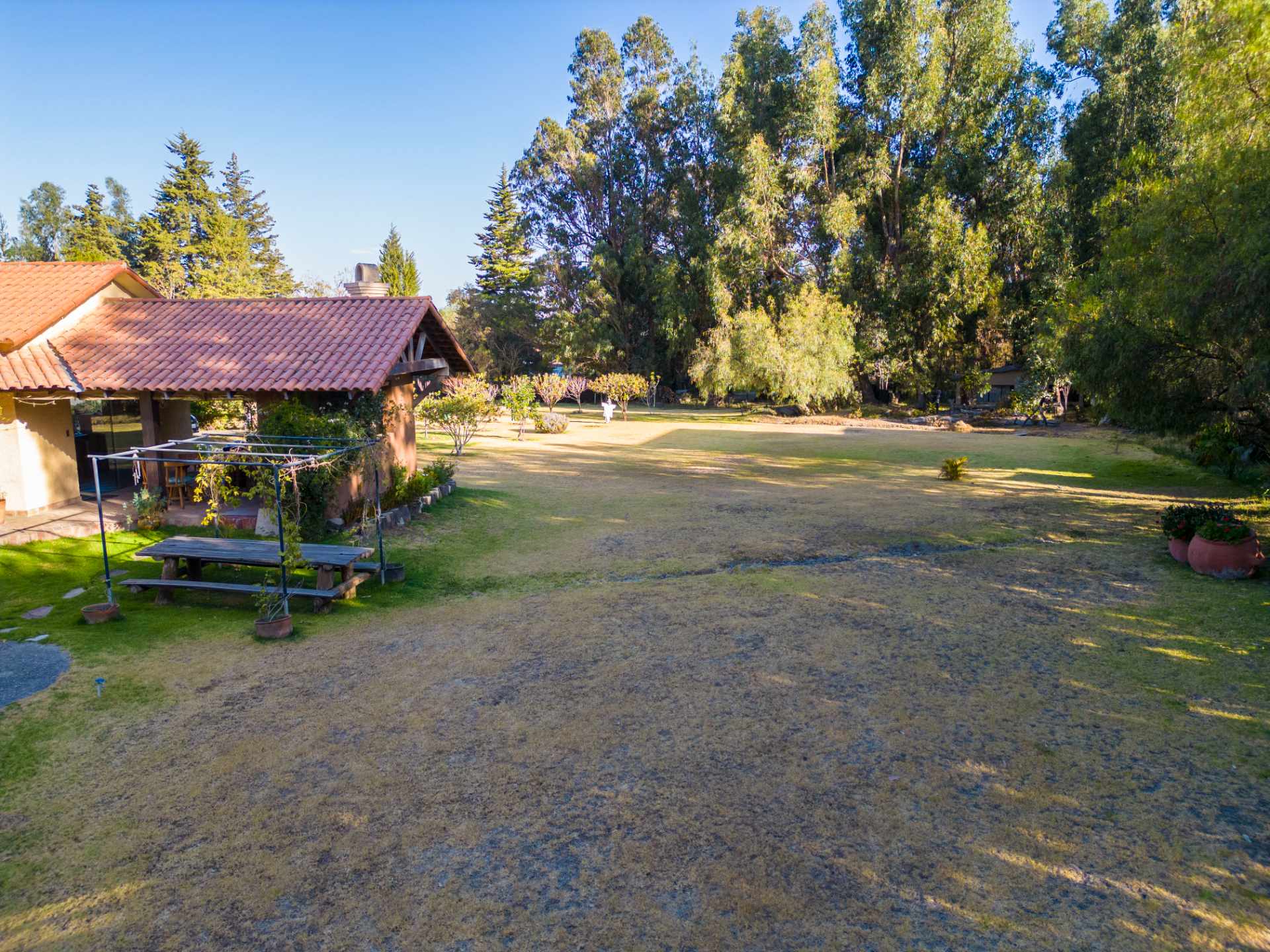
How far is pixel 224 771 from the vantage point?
17.4 ft

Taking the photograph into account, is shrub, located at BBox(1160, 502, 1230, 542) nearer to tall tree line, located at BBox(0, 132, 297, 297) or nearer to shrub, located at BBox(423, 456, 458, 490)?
shrub, located at BBox(423, 456, 458, 490)

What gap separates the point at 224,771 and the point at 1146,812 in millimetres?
6306

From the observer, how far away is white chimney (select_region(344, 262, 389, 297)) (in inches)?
675

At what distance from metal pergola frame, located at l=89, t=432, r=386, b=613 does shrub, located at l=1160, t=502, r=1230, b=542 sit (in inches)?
442

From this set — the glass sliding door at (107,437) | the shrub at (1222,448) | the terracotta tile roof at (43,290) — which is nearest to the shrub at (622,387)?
the glass sliding door at (107,437)

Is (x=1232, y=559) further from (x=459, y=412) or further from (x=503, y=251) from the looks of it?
(x=503, y=251)

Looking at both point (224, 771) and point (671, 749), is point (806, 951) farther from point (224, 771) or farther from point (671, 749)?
point (224, 771)

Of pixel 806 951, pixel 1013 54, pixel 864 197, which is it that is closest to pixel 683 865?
pixel 806 951

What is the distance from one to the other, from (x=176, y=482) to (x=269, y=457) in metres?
5.65

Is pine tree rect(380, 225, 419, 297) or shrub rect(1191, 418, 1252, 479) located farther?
pine tree rect(380, 225, 419, 297)

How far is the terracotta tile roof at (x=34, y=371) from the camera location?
1144 cm

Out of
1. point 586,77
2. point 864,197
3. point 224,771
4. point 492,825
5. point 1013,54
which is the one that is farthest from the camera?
point 586,77

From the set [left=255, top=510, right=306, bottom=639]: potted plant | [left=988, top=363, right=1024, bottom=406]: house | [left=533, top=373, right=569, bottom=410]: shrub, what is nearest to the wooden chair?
[left=255, top=510, right=306, bottom=639]: potted plant

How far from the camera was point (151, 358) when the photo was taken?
12.8 meters
